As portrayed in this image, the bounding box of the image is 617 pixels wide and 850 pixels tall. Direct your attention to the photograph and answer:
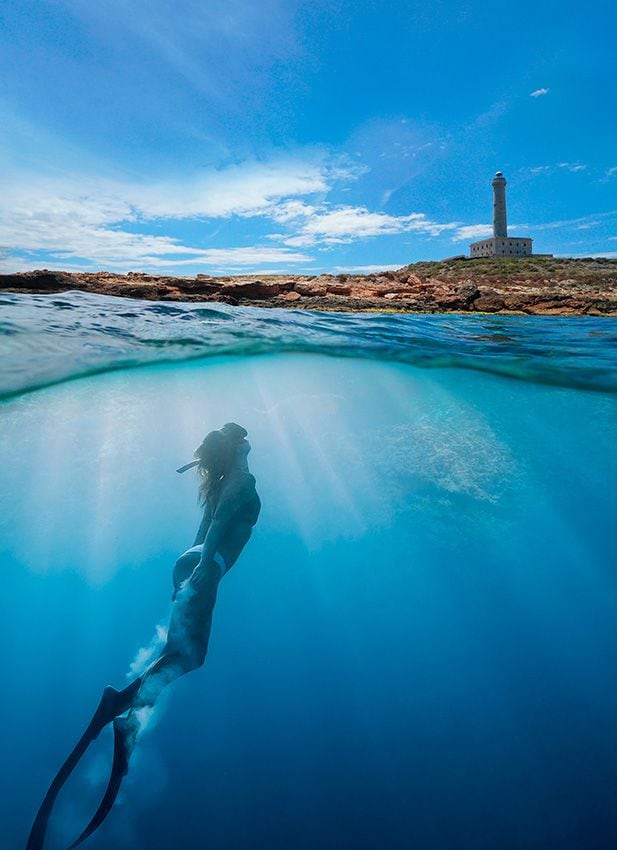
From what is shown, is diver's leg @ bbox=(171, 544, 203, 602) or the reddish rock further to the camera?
the reddish rock

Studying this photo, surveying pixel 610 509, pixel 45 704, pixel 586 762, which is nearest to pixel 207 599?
pixel 586 762

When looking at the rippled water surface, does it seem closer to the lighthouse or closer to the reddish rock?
the reddish rock

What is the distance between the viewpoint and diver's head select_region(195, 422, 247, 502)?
611 centimetres

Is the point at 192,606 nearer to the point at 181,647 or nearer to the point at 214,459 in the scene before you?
the point at 181,647

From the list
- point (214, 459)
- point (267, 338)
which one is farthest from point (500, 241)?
point (214, 459)

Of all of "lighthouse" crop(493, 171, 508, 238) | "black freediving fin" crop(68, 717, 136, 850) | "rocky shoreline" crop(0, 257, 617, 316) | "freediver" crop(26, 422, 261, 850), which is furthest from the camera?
"lighthouse" crop(493, 171, 508, 238)

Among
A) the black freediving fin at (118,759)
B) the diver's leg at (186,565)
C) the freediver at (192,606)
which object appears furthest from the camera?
the diver's leg at (186,565)

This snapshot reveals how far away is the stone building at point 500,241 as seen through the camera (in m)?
75.2

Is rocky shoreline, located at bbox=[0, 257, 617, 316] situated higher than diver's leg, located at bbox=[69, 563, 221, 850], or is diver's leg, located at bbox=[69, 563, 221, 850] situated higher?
rocky shoreline, located at bbox=[0, 257, 617, 316]

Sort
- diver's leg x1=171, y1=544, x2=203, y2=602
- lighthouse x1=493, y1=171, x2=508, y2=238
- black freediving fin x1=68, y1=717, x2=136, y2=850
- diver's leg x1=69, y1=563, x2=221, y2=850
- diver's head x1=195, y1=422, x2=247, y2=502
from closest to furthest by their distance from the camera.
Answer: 1. black freediving fin x1=68, y1=717, x2=136, y2=850
2. diver's leg x1=69, y1=563, x2=221, y2=850
3. diver's leg x1=171, y1=544, x2=203, y2=602
4. diver's head x1=195, y1=422, x2=247, y2=502
5. lighthouse x1=493, y1=171, x2=508, y2=238

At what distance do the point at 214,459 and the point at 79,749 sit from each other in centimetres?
345

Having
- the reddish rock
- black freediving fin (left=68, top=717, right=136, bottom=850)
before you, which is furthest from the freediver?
the reddish rock

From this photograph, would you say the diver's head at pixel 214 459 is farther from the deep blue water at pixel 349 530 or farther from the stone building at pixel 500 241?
the stone building at pixel 500 241

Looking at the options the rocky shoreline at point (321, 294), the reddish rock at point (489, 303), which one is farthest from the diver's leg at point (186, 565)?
the reddish rock at point (489, 303)
